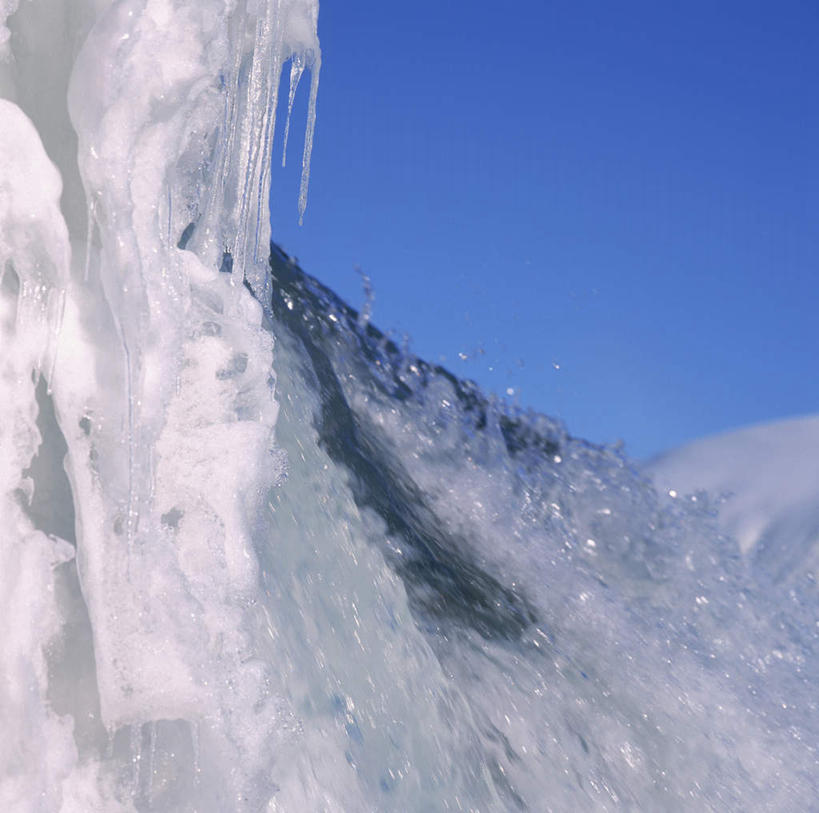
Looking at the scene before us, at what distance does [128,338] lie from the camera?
1219 mm

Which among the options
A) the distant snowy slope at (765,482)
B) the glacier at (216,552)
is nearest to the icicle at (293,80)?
the glacier at (216,552)

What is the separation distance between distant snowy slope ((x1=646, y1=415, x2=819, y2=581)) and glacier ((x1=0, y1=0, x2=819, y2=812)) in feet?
7.44

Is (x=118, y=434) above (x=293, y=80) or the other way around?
the other way around

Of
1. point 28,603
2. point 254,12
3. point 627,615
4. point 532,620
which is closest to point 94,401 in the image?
point 28,603

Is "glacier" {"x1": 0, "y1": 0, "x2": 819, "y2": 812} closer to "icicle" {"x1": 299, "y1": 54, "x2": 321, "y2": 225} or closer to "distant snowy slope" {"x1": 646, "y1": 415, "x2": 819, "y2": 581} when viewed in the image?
"icicle" {"x1": 299, "y1": 54, "x2": 321, "y2": 225}

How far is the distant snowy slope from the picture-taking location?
17.2 ft

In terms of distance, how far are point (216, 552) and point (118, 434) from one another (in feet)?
0.69

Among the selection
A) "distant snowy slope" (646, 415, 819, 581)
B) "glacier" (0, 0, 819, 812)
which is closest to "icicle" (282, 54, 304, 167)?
"glacier" (0, 0, 819, 812)

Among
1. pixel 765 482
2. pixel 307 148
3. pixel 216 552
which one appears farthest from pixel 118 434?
pixel 765 482

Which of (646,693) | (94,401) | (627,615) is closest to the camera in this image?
(94,401)

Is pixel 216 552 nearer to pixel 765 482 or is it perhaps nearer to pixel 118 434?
pixel 118 434

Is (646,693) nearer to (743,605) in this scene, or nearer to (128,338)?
(743,605)

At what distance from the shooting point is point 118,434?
120cm

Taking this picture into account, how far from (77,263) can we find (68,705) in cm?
50
